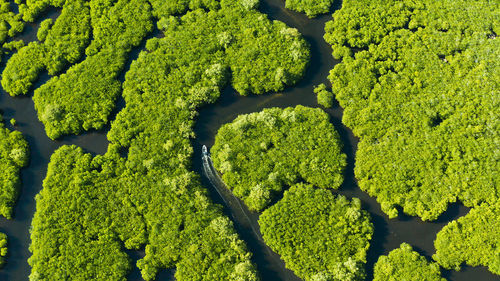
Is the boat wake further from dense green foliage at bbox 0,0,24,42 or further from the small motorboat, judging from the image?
dense green foliage at bbox 0,0,24,42

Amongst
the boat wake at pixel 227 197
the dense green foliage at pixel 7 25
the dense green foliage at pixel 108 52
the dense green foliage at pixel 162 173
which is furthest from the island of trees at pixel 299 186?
the dense green foliage at pixel 7 25

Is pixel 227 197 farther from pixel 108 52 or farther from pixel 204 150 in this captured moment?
pixel 108 52

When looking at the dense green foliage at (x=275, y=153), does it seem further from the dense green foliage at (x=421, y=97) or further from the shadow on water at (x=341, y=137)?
the dense green foliage at (x=421, y=97)

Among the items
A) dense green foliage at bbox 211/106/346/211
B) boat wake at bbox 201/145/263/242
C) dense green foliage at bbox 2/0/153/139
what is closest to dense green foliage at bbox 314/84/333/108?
dense green foliage at bbox 211/106/346/211

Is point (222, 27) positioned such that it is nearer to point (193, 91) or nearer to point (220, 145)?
point (193, 91)

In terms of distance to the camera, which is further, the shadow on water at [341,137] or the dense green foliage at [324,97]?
the dense green foliage at [324,97]

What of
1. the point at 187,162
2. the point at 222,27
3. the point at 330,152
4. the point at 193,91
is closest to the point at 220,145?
the point at 187,162

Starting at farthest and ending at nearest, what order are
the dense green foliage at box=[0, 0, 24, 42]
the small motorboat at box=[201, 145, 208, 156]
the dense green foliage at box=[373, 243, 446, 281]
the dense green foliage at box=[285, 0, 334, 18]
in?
the dense green foliage at box=[285, 0, 334, 18], the dense green foliage at box=[0, 0, 24, 42], the small motorboat at box=[201, 145, 208, 156], the dense green foliage at box=[373, 243, 446, 281]
